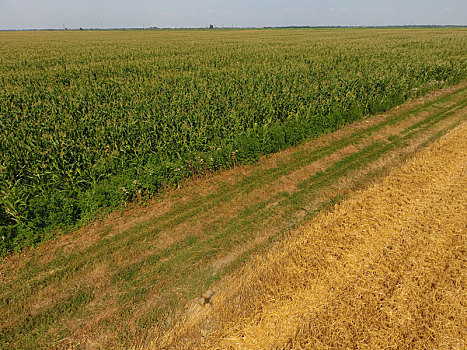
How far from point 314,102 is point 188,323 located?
10.8 m

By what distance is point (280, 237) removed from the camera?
19.4 ft

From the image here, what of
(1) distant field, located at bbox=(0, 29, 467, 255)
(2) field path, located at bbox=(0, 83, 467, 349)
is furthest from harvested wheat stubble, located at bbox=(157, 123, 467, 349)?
(1) distant field, located at bbox=(0, 29, 467, 255)

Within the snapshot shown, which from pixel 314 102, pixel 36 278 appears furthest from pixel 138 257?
pixel 314 102

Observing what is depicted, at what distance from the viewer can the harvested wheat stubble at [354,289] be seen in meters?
3.80

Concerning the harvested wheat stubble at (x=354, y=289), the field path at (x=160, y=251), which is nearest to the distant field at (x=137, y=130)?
the field path at (x=160, y=251)

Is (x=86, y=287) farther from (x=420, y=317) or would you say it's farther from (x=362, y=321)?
(x=420, y=317)

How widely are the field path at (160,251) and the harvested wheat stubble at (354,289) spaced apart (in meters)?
0.53

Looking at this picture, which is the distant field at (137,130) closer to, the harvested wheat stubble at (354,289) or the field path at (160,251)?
the field path at (160,251)

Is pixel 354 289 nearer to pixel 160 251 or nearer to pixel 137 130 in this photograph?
pixel 160 251

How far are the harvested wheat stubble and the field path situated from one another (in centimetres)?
53

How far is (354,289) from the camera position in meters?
4.46

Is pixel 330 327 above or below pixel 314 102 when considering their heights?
below

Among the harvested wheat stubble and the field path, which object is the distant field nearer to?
the field path

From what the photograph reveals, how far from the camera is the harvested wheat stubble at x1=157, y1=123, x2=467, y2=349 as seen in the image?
3.80 m
